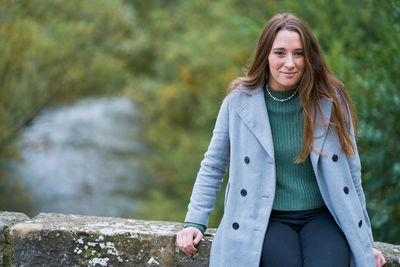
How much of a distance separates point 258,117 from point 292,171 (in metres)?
0.27

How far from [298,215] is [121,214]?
35.0 feet

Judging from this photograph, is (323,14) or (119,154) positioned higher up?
(323,14)

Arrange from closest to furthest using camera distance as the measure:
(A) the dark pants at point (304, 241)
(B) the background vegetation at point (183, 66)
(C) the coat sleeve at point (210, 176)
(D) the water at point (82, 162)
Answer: (A) the dark pants at point (304, 241) < (C) the coat sleeve at point (210, 176) < (B) the background vegetation at point (183, 66) < (D) the water at point (82, 162)

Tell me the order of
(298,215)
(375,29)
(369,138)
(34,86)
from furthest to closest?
(34,86) → (375,29) → (369,138) → (298,215)

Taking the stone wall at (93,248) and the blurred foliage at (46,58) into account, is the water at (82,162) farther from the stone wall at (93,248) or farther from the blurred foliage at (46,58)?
the stone wall at (93,248)

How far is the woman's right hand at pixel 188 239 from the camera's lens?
7.13ft

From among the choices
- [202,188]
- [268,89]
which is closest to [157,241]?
[202,188]

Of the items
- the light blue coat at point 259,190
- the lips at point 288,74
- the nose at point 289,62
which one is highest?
the nose at point 289,62

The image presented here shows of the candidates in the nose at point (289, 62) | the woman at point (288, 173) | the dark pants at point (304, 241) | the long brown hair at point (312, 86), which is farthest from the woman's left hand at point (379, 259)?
the nose at point (289, 62)

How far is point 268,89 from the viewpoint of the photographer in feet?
7.48

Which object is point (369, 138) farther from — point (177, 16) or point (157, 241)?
point (177, 16)

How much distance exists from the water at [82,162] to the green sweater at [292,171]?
26.0 feet

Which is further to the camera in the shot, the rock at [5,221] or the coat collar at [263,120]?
the rock at [5,221]

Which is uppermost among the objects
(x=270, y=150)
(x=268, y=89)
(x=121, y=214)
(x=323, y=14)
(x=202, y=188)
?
(x=323, y=14)
